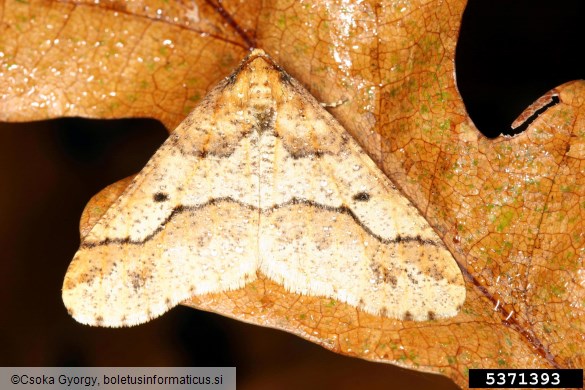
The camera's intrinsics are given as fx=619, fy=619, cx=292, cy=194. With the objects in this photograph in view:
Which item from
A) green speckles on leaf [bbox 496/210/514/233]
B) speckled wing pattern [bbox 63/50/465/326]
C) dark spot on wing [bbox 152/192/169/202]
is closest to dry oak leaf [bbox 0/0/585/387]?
green speckles on leaf [bbox 496/210/514/233]

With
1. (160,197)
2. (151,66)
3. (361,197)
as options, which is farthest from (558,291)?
(151,66)

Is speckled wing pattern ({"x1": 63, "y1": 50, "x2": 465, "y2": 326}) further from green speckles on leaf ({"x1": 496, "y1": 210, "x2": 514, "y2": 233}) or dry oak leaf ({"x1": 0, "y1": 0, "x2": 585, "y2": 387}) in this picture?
green speckles on leaf ({"x1": 496, "y1": 210, "x2": 514, "y2": 233})

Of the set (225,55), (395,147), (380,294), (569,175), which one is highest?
(225,55)

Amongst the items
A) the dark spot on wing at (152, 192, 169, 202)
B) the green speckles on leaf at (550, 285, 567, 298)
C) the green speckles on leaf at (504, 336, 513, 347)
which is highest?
the dark spot on wing at (152, 192, 169, 202)

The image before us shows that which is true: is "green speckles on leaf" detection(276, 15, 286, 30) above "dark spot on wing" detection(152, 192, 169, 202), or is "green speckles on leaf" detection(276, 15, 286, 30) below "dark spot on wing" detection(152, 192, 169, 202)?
above

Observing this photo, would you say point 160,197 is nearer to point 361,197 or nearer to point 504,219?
point 361,197

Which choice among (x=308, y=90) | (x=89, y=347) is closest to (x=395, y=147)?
(x=308, y=90)

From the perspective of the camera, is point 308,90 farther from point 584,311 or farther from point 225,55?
point 584,311
